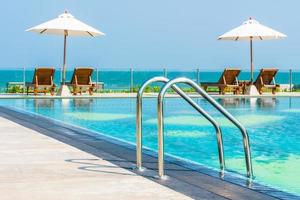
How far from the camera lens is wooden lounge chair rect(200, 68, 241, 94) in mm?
21922

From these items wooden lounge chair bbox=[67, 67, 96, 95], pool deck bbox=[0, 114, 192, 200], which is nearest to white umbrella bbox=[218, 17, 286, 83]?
wooden lounge chair bbox=[67, 67, 96, 95]

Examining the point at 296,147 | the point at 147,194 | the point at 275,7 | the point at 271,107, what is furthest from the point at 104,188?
the point at 275,7

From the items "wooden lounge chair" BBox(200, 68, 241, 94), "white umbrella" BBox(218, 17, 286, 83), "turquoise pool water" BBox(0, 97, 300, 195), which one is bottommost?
"turquoise pool water" BBox(0, 97, 300, 195)

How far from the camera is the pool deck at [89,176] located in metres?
4.60

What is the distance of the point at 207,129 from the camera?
11.5 m

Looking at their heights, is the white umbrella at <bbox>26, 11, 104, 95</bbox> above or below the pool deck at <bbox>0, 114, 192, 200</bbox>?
above

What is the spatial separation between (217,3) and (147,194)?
203 feet

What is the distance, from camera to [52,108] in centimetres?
1579

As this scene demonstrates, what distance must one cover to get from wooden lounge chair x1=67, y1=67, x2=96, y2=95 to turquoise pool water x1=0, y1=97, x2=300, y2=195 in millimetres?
1335

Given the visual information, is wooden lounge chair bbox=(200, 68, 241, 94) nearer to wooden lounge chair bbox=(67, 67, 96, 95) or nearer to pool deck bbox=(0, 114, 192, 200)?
wooden lounge chair bbox=(67, 67, 96, 95)

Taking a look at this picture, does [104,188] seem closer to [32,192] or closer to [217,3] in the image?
[32,192]

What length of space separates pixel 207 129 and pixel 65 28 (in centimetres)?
1058

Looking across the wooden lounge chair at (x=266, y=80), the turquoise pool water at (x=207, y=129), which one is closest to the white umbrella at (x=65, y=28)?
the turquoise pool water at (x=207, y=129)

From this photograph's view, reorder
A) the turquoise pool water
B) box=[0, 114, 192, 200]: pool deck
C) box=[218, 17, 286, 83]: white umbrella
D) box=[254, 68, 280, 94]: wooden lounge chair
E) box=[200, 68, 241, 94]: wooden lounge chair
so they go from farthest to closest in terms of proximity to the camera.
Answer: box=[218, 17, 286, 83]: white umbrella → box=[254, 68, 280, 94]: wooden lounge chair → box=[200, 68, 241, 94]: wooden lounge chair → the turquoise pool water → box=[0, 114, 192, 200]: pool deck
